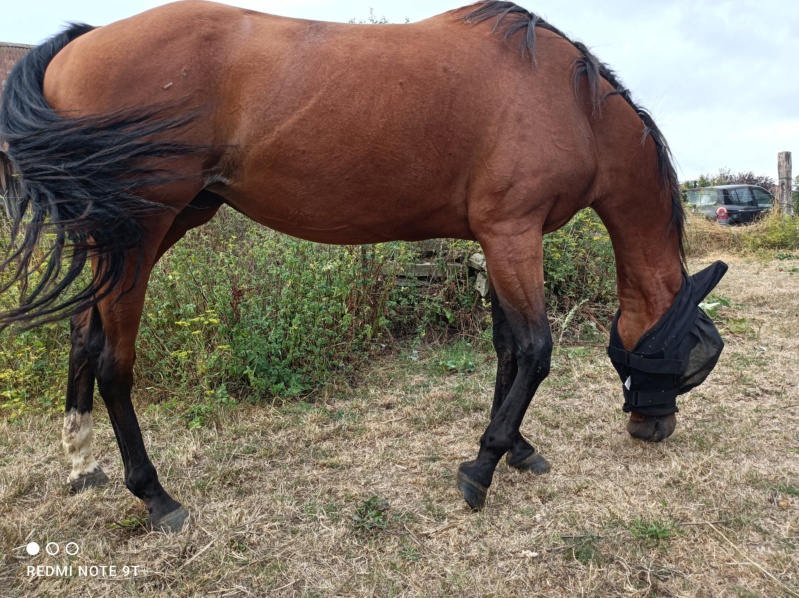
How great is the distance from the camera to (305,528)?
Answer: 2408mm

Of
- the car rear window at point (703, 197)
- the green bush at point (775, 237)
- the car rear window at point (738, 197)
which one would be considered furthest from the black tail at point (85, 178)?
the car rear window at point (738, 197)

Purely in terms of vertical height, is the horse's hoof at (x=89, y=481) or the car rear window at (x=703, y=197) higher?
the car rear window at (x=703, y=197)

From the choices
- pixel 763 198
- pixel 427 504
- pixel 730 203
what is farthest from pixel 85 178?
pixel 763 198

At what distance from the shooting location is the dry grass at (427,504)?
204 centimetres

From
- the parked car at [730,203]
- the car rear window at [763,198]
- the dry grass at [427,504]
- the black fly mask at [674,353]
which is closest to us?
the dry grass at [427,504]

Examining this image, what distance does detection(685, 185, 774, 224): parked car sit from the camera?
1480cm

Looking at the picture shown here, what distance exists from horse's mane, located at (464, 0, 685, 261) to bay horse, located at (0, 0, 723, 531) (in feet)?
0.04

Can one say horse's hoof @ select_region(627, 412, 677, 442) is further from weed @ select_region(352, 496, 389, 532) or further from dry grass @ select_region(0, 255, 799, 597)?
weed @ select_region(352, 496, 389, 532)

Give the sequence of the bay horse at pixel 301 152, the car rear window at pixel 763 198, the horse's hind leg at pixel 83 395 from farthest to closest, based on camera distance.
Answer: the car rear window at pixel 763 198 < the horse's hind leg at pixel 83 395 < the bay horse at pixel 301 152

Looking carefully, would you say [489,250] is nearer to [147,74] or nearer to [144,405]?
[147,74]

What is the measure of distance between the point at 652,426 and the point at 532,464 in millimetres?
737

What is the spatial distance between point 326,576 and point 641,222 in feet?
7.46

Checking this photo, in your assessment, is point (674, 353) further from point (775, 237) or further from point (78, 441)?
point (775, 237)

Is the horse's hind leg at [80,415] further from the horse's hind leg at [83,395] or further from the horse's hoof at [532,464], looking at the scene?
the horse's hoof at [532,464]
